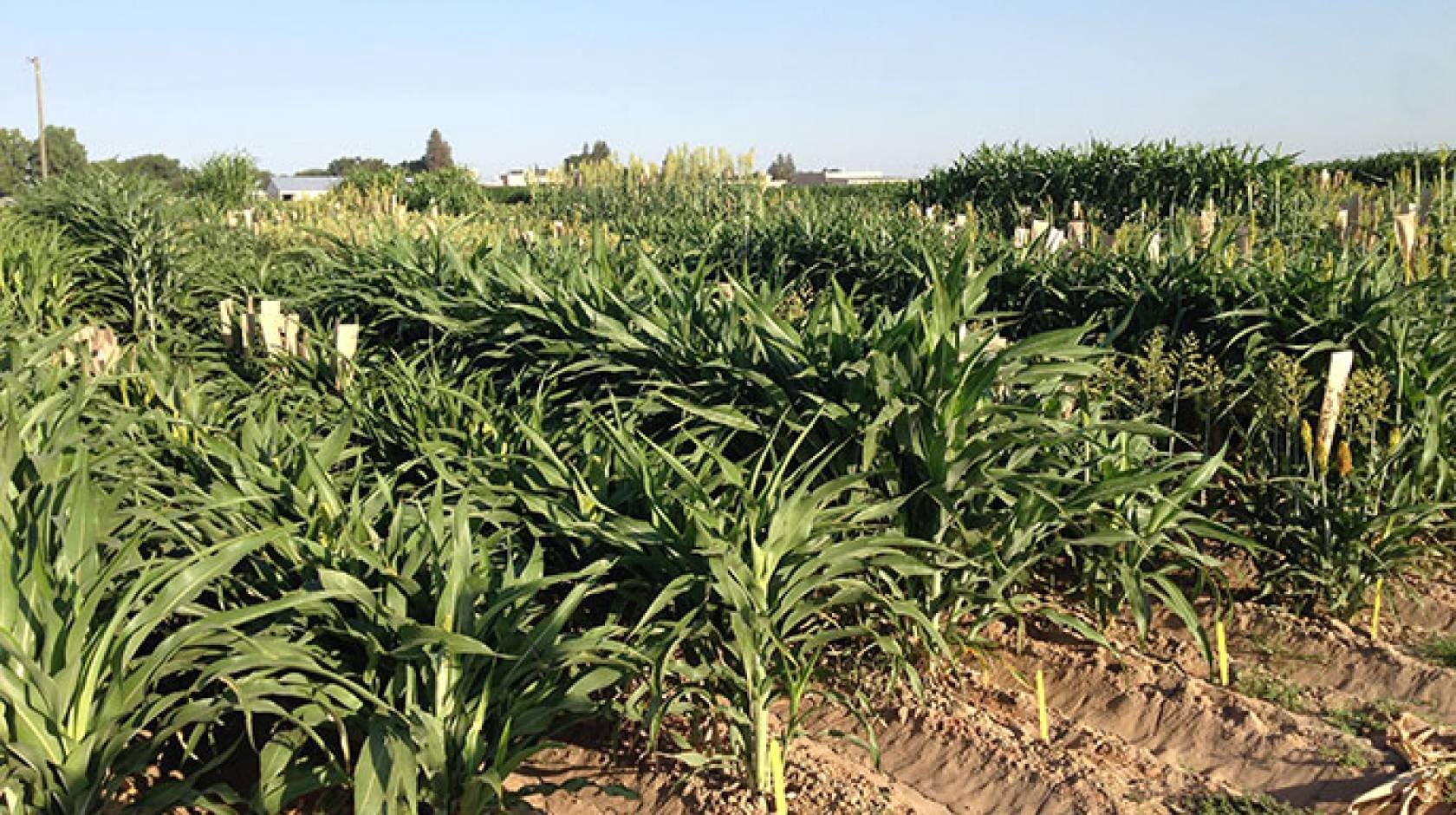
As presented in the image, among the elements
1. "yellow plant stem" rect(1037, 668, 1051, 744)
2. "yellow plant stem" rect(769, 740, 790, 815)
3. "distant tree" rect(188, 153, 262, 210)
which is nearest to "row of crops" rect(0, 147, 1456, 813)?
"yellow plant stem" rect(769, 740, 790, 815)

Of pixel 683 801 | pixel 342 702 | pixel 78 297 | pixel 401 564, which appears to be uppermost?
pixel 78 297

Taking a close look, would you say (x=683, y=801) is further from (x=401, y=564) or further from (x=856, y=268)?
(x=856, y=268)

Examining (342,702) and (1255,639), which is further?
(1255,639)

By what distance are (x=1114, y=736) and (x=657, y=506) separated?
140 centimetres

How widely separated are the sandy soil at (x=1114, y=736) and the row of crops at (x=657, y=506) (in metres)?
0.13

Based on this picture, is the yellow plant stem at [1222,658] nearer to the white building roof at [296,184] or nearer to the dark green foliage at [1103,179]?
the dark green foliage at [1103,179]

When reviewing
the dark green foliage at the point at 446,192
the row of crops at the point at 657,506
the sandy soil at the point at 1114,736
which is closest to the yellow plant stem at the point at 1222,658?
the sandy soil at the point at 1114,736

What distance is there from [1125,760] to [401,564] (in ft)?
6.39

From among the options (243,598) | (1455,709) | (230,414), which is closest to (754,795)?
(243,598)

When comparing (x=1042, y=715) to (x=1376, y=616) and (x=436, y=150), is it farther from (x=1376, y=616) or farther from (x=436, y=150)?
(x=436, y=150)

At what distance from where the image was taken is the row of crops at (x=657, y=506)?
2604mm

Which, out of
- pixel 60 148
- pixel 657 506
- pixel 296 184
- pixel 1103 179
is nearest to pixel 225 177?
pixel 1103 179

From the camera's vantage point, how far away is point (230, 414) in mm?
4422

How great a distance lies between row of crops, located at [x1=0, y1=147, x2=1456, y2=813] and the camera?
260cm
